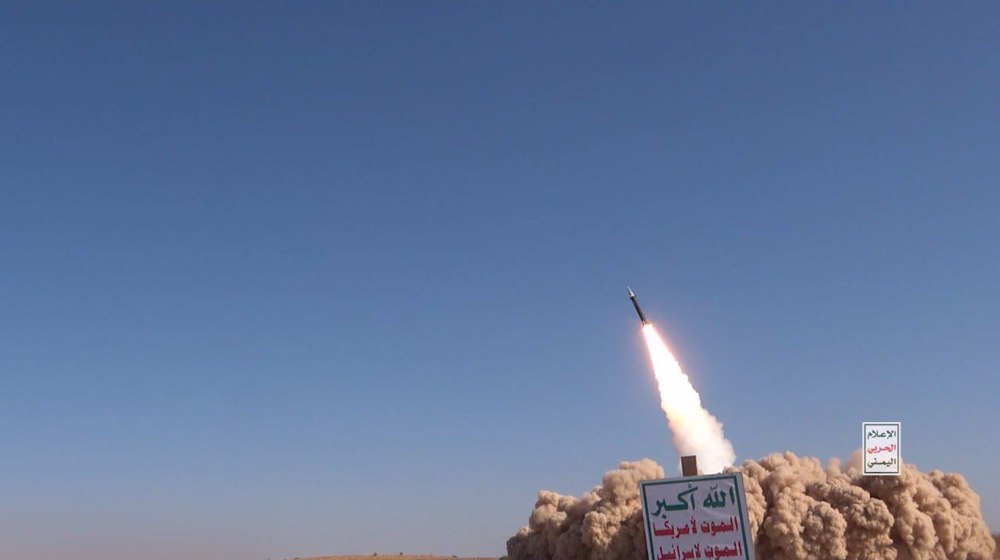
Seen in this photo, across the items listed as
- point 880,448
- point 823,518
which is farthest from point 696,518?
point 823,518

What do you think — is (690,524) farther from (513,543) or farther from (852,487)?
(513,543)

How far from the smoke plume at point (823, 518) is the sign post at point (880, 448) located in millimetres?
9264

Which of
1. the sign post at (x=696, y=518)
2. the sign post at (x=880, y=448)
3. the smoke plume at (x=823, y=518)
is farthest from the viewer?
the smoke plume at (x=823, y=518)

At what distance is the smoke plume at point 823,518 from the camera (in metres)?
50.5

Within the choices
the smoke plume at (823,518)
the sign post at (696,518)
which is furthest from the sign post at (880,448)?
the sign post at (696,518)

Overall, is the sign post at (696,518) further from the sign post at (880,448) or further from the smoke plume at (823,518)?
the smoke plume at (823,518)

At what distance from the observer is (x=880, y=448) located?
136 ft

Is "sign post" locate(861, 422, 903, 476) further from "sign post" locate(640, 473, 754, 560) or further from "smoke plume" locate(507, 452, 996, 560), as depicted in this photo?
"sign post" locate(640, 473, 754, 560)

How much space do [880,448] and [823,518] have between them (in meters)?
11.0

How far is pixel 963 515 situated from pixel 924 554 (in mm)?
4995

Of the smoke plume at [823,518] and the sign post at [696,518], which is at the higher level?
the sign post at [696,518]

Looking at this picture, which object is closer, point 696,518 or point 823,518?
point 696,518

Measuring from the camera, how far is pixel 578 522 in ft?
189

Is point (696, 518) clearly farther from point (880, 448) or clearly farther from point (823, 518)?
point (823, 518)
